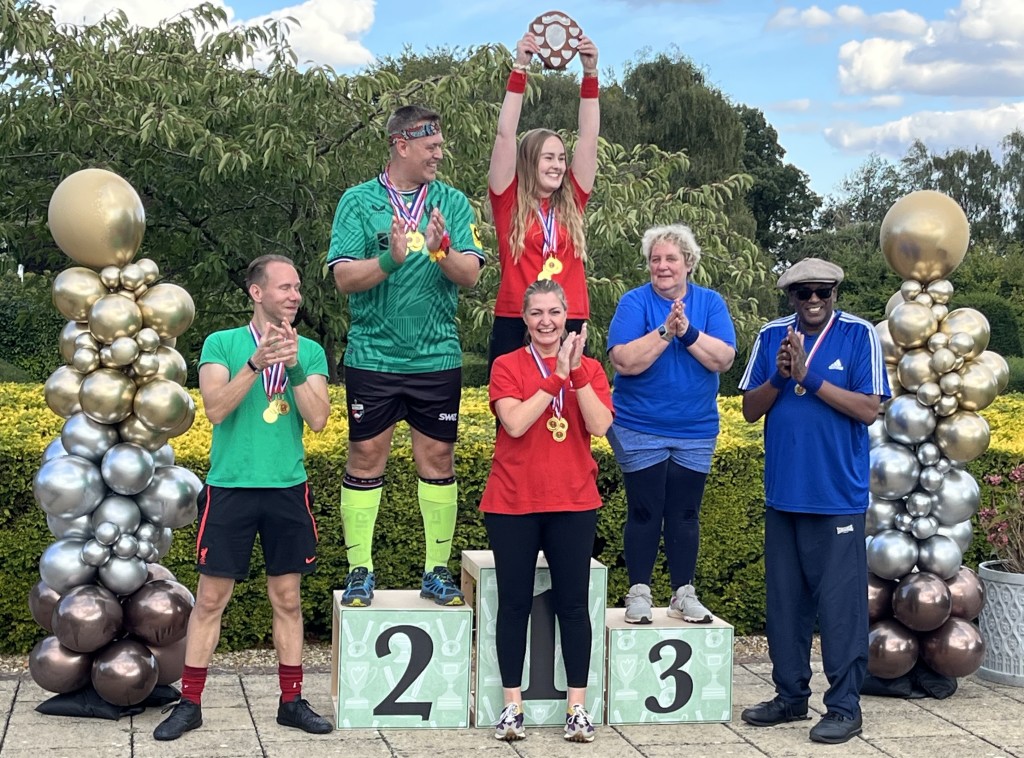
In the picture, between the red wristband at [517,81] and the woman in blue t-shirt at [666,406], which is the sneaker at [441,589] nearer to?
the woman in blue t-shirt at [666,406]

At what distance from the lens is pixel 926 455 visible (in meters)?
6.19

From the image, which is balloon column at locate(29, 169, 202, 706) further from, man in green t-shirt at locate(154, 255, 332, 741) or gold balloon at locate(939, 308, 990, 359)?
gold balloon at locate(939, 308, 990, 359)

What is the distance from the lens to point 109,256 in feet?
18.0

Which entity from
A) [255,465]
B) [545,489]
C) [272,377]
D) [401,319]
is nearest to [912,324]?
[545,489]

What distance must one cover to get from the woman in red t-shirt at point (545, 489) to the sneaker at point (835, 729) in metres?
0.94

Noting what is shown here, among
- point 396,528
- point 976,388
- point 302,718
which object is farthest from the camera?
point 396,528

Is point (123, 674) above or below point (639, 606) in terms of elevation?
below

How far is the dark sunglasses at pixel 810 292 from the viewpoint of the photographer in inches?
210

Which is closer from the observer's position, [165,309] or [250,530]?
[250,530]

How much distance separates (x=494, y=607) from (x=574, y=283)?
4.63 feet

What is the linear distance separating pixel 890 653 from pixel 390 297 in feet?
9.41

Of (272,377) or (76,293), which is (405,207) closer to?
(272,377)

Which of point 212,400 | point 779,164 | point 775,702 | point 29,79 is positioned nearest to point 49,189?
point 29,79

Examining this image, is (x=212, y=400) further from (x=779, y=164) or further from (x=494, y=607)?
(x=779, y=164)
